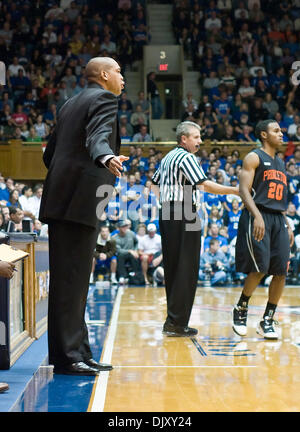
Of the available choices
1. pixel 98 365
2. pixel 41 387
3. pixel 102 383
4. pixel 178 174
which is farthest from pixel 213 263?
pixel 41 387

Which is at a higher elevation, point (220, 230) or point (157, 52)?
point (157, 52)

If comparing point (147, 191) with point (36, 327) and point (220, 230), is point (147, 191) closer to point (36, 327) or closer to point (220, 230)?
point (220, 230)

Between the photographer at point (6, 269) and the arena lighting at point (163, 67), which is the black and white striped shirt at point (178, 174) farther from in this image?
the arena lighting at point (163, 67)

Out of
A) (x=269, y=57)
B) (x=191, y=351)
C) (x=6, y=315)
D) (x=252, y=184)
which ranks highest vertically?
(x=269, y=57)

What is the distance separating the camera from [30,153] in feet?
57.6

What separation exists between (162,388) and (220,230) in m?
9.90

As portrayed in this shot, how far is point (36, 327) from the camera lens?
594 centimetres

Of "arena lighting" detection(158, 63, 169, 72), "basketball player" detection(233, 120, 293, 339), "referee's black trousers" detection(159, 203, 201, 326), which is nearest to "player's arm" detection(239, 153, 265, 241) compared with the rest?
"basketball player" detection(233, 120, 293, 339)

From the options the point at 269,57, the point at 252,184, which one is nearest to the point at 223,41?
the point at 269,57

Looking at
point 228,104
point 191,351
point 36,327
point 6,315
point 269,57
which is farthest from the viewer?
point 269,57

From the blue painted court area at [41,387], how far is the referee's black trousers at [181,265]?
82cm

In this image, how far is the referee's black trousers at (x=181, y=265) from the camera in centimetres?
601

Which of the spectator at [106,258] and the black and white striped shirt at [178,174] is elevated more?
the black and white striped shirt at [178,174]

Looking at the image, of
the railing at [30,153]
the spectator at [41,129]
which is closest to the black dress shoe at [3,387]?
the railing at [30,153]
